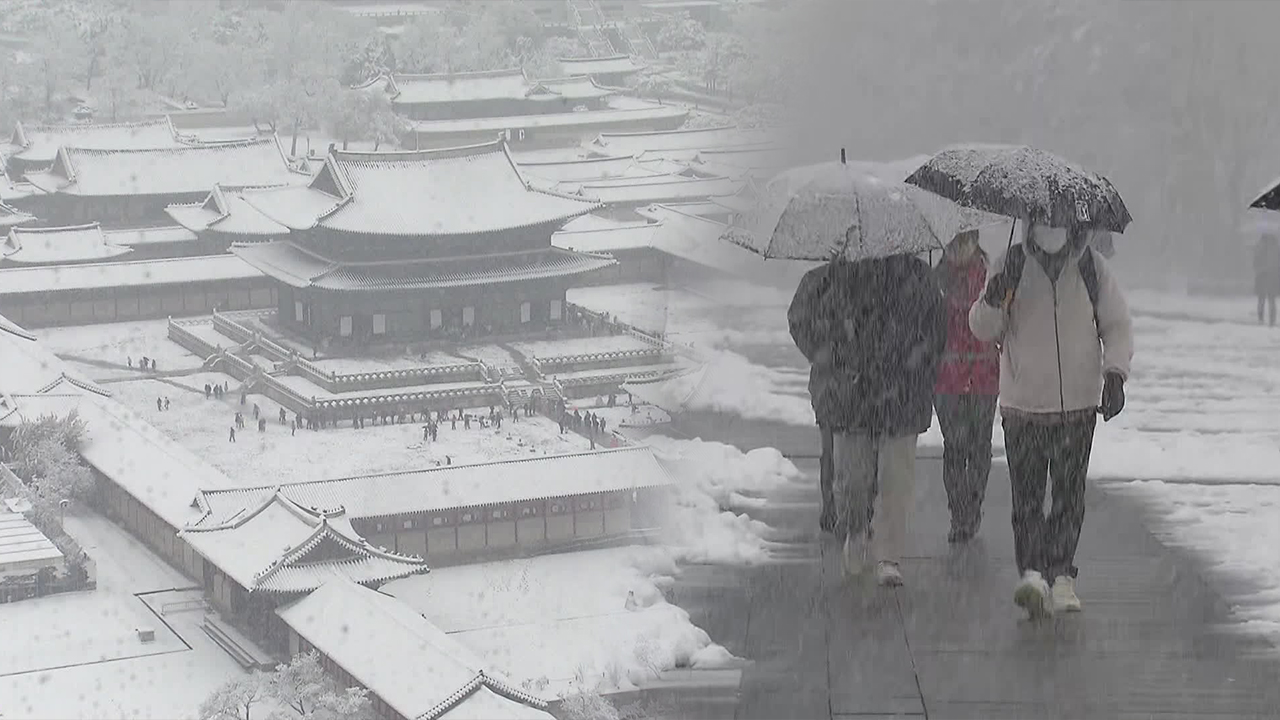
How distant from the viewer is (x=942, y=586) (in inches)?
78.4

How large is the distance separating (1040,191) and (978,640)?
49 cm

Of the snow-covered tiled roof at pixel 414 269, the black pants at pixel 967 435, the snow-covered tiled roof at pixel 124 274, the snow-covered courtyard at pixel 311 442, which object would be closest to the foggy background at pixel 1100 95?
the snow-covered courtyard at pixel 311 442

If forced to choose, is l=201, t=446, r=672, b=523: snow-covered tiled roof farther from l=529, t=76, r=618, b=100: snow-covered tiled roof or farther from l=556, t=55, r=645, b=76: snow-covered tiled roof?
l=556, t=55, r=645, b=76: snow-covered tiled roof

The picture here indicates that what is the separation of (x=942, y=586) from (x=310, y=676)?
507 cm

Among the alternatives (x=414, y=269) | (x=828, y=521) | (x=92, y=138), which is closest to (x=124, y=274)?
(x=414, y=269)

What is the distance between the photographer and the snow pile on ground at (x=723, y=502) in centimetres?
218

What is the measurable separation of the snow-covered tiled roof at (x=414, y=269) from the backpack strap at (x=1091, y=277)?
34.8 feet

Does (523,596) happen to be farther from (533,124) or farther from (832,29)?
(533,124)

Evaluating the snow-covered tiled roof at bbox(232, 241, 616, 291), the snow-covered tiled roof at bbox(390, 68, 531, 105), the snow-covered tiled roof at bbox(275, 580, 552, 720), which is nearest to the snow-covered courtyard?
the snow-covered tiled roof at bbox(232, 241, 616, 291)

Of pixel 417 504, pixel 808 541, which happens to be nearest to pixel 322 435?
pixel 417 504

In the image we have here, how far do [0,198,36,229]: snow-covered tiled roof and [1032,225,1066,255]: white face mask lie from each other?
1504 centimetres

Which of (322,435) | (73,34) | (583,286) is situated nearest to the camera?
(322,435)

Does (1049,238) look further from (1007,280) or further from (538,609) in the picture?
(538,609)

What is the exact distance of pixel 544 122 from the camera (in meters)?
19.4
